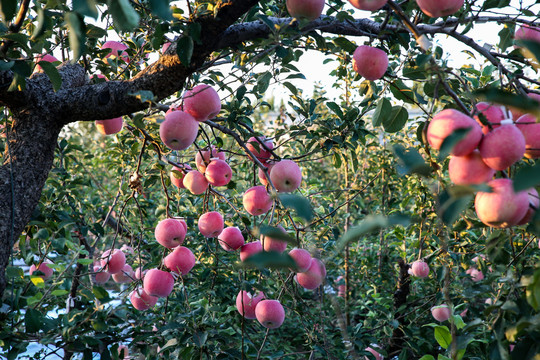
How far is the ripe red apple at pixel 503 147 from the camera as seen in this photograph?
2.10ft

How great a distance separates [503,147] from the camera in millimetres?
645

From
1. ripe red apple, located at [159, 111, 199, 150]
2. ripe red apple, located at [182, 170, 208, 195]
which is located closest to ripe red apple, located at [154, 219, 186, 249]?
ripe red apple, located at [182, 170, 208, 195]

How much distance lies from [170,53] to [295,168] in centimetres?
46

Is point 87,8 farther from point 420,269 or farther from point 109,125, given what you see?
point 420,269

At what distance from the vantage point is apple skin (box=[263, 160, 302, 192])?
123 centimetres

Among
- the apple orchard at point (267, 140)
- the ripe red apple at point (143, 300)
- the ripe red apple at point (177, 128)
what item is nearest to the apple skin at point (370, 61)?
the apple orchard at point (267, 140)

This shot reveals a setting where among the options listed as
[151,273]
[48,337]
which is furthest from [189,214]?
[48,337]

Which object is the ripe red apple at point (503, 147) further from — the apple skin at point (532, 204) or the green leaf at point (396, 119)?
the green leaf at point (396, 119)

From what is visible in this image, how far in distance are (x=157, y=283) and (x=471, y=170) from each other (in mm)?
1122

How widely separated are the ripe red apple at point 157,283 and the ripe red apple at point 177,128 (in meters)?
0.55

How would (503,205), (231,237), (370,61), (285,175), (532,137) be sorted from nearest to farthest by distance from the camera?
(503,205)
(532,137)
(370,61)
(285,175)
(231,237)

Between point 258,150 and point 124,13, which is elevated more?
point 124,13

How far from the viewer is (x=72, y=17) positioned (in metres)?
0.56

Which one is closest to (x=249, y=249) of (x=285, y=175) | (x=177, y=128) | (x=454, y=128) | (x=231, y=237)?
(x=231, y=237)
